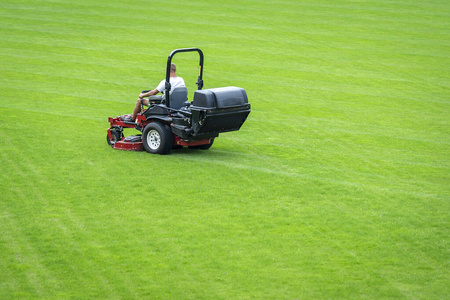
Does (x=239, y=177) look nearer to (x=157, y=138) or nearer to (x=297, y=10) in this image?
(x=157, y=138)

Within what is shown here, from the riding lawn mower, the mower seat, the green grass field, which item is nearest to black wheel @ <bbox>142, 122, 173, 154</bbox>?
the riding lawn mower

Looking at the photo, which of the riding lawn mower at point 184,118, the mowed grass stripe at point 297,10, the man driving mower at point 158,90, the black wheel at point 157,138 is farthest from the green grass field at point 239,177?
the mowed grass stripe at point 297,10

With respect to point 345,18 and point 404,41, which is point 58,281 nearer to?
point 404,41

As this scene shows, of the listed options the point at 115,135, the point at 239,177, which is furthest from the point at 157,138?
the point at 239,177

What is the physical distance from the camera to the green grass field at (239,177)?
9102 mm

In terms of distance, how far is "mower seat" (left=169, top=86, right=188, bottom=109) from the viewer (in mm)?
14758

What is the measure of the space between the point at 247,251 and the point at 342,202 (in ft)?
9.45

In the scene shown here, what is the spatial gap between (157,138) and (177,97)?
101 cm

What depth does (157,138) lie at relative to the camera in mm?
14867

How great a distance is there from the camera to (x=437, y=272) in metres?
9.23

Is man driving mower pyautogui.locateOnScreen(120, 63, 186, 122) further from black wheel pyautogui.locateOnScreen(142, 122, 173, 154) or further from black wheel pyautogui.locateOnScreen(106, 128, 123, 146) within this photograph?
black wheel pyautogui.locateOnScreen(142, 122, 173, 154)

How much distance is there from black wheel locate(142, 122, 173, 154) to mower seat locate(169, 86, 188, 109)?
22.3 inches

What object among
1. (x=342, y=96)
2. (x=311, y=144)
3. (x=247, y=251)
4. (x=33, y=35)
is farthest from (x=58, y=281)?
(x=33, y=35)

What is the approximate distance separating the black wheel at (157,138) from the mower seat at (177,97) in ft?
1.86
